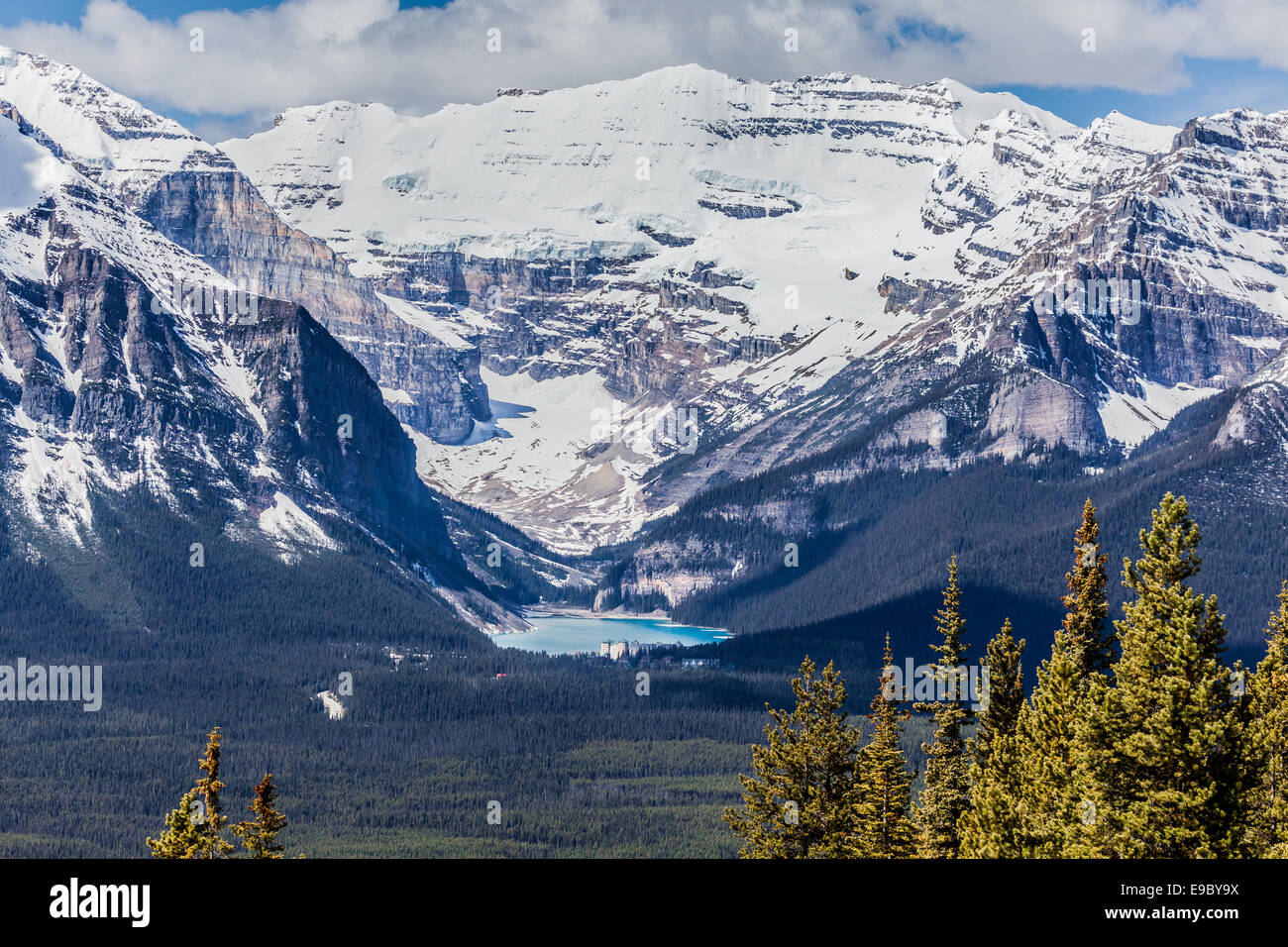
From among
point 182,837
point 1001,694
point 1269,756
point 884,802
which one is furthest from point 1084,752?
point 182,837

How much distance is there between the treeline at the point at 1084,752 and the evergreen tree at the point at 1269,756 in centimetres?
8

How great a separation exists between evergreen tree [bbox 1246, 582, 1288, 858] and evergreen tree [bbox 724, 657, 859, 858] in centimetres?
2193

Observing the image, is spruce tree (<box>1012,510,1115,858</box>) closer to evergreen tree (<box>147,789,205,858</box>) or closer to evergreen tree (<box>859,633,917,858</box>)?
evergreen tree (<box>859,633,917,858</box>)

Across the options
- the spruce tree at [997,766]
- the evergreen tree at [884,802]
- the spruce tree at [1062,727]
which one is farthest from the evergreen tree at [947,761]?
the spruce tree at [1062,727]

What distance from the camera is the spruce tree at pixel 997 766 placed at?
7700 centimetres

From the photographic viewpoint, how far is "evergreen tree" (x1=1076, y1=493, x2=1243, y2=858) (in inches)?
2356

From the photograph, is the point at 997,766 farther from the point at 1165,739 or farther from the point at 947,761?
the point at 1165,739

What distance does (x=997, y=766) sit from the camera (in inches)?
3474

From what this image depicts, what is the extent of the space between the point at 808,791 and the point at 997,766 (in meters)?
8.49

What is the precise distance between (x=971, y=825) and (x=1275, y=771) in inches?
764
